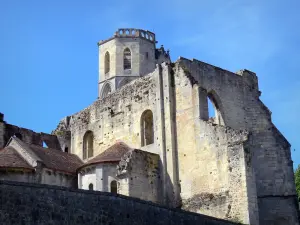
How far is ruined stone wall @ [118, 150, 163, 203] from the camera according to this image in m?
27.7

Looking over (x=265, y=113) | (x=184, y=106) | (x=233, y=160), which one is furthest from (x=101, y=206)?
(x=265, y=113)

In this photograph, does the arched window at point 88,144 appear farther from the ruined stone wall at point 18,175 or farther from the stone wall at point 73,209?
the stone wall at point 73,209

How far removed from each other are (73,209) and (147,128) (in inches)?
496

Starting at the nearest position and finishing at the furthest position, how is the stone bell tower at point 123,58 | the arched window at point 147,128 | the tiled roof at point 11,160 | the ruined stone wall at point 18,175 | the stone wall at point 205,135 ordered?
1. the stone wall at point 205,135
2. the ruined stone wall at point 18,175
3. the tiled roof at point 11,160
4. the arched window at point 147,128
5. the stone bell tower at point 123,58

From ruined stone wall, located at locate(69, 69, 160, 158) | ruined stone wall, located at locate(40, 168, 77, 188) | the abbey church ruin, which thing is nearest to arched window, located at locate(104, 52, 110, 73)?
ruined stone wall, located at locate(69, 69, 160, 158)

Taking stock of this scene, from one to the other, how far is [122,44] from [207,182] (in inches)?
1309

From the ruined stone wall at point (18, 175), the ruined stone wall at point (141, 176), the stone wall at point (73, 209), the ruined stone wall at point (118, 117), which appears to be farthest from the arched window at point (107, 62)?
the stone wall at point (73, 209)

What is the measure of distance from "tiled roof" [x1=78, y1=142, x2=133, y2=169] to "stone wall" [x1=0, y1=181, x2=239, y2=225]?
7.76 metres

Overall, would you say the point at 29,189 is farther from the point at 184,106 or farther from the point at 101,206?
the point at 184,106

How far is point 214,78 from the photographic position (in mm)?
31062

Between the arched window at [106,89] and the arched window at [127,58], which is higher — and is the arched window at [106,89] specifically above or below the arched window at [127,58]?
below

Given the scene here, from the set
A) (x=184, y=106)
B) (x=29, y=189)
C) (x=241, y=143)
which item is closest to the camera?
(x=29, y=189)

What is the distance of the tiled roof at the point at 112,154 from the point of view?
95.8 feet

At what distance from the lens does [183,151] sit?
94.2 ft
